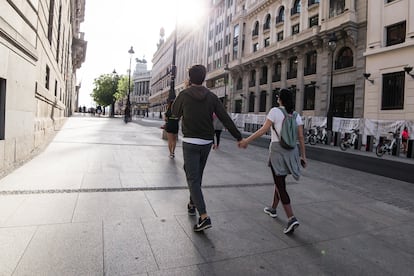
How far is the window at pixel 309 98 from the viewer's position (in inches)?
1055

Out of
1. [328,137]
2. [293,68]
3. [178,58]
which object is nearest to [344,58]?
[293,68]

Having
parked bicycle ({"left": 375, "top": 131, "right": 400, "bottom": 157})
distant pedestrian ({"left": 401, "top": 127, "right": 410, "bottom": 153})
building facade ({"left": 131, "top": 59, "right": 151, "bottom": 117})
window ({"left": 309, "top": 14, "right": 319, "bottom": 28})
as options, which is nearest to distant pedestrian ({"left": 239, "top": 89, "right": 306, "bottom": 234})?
parked bicycle ({"left": 375, "top": 131, "right": 400, "bottom": 157})

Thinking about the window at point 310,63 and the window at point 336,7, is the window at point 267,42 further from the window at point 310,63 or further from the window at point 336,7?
the window at point 336,7

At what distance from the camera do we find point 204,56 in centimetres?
5681

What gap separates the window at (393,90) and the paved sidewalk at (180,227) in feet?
49.3

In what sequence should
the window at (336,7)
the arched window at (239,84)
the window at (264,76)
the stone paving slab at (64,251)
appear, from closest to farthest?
the stone paving slab at (64,251), the window at (336,7), the window at (264,76), the arched window at (239,84)

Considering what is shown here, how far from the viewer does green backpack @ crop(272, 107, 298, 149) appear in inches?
137

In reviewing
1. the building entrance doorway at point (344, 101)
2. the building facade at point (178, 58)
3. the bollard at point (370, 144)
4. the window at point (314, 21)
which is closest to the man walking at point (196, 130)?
the bollard at point (370, 144)

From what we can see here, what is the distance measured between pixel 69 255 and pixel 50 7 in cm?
1109

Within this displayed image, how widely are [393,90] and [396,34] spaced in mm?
3656

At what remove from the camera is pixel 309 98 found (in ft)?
89.5

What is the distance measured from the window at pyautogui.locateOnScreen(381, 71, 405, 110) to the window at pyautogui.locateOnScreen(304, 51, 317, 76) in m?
7.84

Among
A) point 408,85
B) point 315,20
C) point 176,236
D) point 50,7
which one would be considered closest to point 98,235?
point 176,236

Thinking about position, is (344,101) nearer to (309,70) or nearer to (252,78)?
(309,70)
